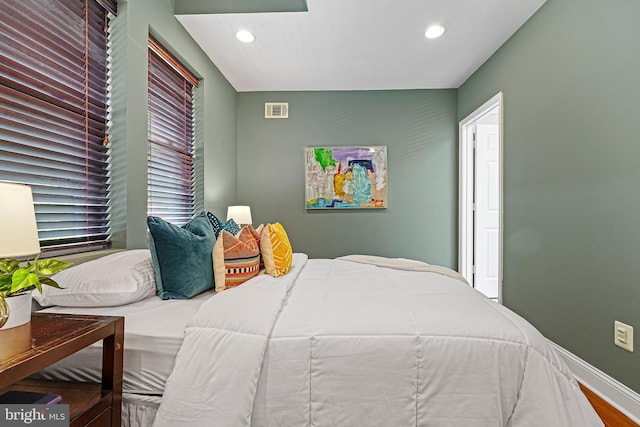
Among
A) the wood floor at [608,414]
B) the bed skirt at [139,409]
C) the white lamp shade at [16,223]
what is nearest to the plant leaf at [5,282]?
the white lamp shade at [16,223]

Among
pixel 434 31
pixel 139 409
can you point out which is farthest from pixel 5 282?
pixel 434 31

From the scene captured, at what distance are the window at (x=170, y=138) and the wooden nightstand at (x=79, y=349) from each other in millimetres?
1370

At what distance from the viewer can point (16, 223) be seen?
90 centimetres

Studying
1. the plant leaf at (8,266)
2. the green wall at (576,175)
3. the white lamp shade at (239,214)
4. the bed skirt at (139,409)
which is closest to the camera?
the plant leaf at (8,266)

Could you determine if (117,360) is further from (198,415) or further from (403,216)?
(403,216)

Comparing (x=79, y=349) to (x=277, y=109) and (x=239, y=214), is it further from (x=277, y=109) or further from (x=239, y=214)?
(x=277, y=109)

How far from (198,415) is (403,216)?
3.29 meters

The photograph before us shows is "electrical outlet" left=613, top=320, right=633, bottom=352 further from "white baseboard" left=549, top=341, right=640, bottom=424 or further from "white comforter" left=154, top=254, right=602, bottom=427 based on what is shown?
"white comforter" left=154, top=254, right=602, bottom=427

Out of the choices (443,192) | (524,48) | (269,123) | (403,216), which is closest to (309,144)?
(269,123)

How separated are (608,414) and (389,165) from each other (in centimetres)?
287

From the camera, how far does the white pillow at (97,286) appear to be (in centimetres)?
135

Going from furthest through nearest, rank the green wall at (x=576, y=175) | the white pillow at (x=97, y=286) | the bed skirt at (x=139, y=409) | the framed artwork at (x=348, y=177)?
the framed artwork at (x=348, y=177) → the green wall at (x=576, y=175) → the white pillow at (x=97, y=286) → the bed skirt at (x=139, y=409)

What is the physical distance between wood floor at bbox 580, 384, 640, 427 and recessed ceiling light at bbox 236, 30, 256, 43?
11.2 feet

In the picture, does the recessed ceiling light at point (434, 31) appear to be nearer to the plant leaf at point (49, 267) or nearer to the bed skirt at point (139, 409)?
the plant leaf at point (49, 267)
